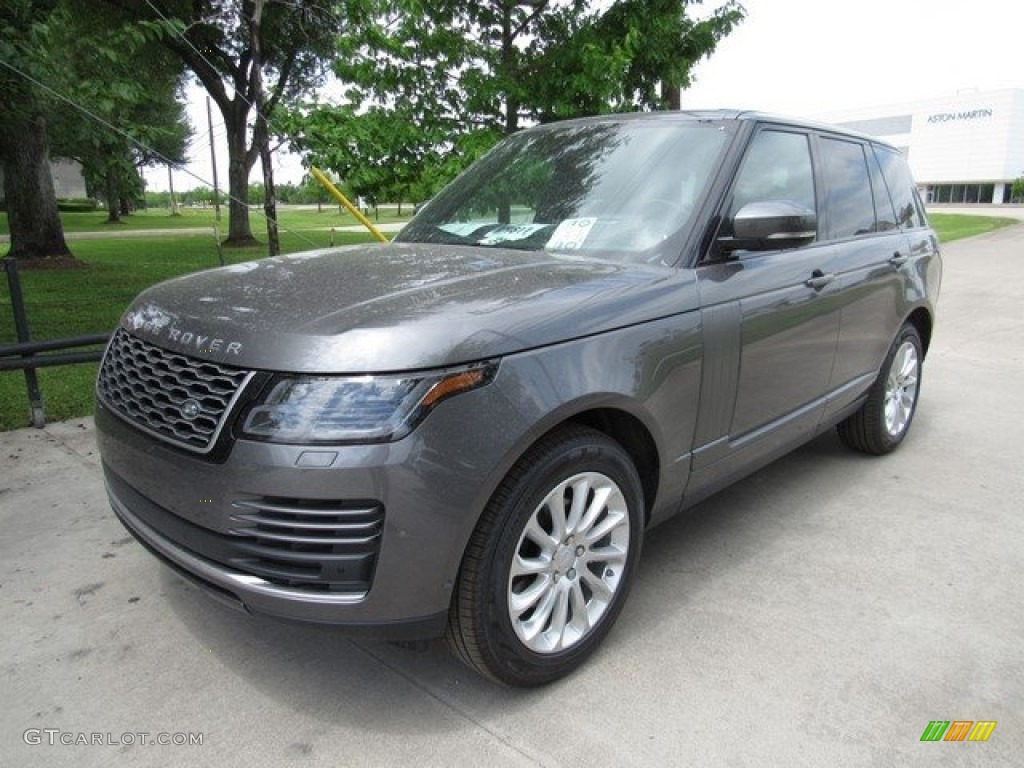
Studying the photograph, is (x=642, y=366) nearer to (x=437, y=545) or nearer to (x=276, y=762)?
(x=437, y=545)

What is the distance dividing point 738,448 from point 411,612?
1622 mm

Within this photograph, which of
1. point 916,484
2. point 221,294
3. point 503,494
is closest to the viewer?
point 503,494

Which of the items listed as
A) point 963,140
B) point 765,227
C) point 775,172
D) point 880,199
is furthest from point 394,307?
point 963,140

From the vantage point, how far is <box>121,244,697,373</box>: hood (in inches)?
80.5

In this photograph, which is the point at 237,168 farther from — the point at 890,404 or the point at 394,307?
the point at 394,307

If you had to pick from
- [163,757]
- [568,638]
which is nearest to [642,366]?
[568,638]

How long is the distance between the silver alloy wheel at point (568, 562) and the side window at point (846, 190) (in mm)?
2062

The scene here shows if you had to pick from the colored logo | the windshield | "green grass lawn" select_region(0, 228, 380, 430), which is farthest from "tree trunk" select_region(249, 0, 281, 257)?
the colored logo

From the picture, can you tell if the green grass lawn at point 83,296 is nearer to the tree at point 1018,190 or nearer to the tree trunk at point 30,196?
the tree trunk at point 30,196

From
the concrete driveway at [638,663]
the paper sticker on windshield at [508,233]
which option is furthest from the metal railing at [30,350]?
the paper sticker on windshield at [508,233]

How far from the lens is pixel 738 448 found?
3150mm

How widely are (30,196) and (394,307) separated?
52.0 ft

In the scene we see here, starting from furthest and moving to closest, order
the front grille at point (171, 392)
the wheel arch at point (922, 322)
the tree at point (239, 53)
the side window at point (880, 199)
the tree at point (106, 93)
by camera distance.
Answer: the tree at point (239, 53), the tree at point (106, 93), the wheel arch at point (922, 322), the side window at point (880, 199), the front grille at point (171, 392)

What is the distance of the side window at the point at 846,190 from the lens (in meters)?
3.84
